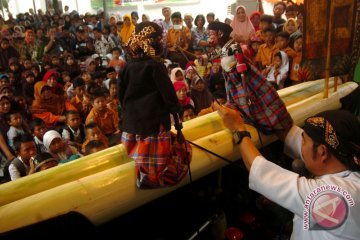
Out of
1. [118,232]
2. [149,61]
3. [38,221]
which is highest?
[149,61]

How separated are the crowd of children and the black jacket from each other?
1.0 inches

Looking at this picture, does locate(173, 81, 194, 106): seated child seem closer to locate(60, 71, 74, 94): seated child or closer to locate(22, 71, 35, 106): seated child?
locate(60, 71, 74, 94): seated child

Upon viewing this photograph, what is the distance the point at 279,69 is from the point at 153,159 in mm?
3162

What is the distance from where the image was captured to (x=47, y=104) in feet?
15.1

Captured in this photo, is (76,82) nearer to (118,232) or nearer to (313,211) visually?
(118,232)

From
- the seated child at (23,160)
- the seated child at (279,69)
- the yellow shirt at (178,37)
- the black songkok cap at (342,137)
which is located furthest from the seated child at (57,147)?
the yellow shirt at (178,37)

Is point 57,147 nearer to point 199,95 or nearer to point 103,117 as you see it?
point 103,117

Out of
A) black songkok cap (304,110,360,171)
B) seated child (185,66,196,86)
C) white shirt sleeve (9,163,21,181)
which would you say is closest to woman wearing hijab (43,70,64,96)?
seated child (185,66,196,86)

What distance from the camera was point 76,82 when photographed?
4840 millimetres

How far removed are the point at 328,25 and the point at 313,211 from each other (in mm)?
1782

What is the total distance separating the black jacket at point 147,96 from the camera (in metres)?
1.43

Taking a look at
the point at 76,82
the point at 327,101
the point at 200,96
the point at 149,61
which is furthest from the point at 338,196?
the point at 76,82

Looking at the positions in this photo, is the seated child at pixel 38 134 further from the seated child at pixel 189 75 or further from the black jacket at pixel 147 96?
the seated child at pixel 189 75

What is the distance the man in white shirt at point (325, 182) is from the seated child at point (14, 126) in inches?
125
